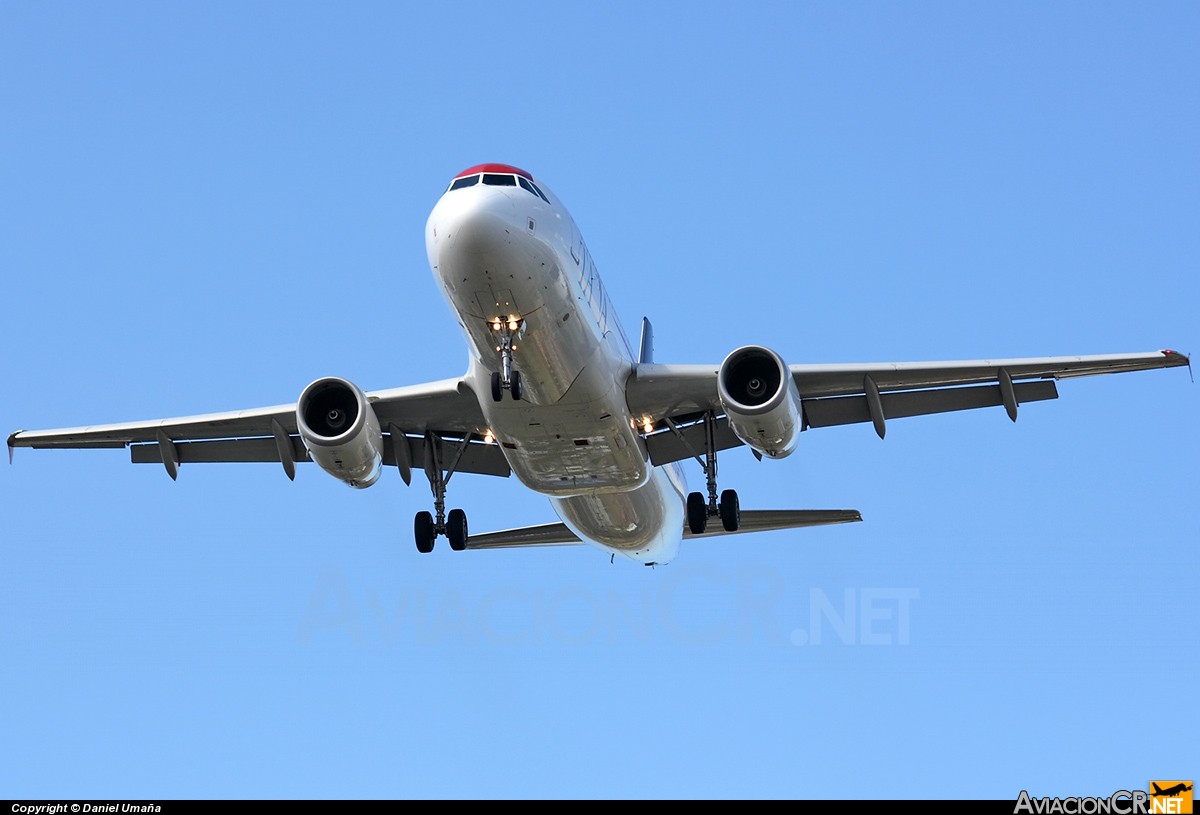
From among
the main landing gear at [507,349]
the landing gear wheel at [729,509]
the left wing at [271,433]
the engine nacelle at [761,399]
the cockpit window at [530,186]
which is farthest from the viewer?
the landing gear wheel at [729,509]

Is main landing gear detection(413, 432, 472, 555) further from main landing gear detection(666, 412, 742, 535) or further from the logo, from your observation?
the logo

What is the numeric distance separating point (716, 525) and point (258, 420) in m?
9.63

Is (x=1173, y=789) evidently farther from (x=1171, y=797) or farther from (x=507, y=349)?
(x=507, y=349)

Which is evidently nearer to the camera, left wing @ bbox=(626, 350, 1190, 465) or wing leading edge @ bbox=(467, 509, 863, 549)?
left wing @ bbox=(626, 350, 1190, 465)

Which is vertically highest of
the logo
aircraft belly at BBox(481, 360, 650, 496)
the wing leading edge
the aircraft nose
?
the aircraft nose

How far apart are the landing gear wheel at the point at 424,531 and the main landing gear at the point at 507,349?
18.3 feet

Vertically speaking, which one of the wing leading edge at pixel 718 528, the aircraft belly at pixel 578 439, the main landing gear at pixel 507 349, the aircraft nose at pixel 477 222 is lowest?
the wing leading edge at pixel 718 528

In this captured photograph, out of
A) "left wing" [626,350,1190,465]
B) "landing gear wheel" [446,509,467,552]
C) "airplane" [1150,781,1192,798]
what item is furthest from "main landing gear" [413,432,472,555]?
"airplane" [1150,781,1192,798]

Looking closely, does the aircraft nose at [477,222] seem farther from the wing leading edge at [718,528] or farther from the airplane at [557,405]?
the wing leading edge at [718,528]

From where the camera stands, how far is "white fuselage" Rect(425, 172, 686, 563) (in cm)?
2370

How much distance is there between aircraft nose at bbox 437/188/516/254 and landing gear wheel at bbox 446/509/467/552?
25.5 ft

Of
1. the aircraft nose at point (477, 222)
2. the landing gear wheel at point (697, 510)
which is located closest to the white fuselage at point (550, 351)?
the aircraft nose at point (477, 222)

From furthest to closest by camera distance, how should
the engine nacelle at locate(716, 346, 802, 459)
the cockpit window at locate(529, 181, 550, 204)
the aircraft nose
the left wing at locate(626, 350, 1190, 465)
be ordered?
1. the left wing at locate(626, 350, 1190, 465)
2. the engine nacelle at locate(716, 346, 802, 459)
3. the cockpit window at locate(529, 181, 550, 204)
4. the aircraft nose

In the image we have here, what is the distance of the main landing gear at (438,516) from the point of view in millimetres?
29531
